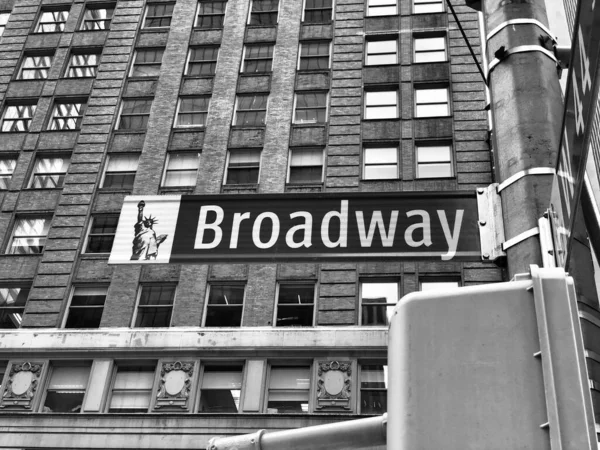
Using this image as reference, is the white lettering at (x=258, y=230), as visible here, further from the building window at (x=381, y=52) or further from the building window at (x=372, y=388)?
the building window at (x=381, y=52)

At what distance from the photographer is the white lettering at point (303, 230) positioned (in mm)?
4352

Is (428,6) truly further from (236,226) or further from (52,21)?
(236,226)

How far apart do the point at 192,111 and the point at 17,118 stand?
31.4 feet

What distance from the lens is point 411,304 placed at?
1.93 meters

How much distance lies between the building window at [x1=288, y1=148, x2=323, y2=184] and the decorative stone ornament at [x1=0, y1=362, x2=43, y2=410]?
44.0 feet

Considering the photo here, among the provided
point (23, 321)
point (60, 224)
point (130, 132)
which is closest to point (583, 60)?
point (23, 321)

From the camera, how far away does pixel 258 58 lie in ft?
120

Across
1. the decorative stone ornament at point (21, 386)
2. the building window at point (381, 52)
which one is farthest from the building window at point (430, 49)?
the decorative stone ornament at point (21, 386)

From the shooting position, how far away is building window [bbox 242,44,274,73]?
36.2 m

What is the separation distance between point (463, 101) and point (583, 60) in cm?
3254

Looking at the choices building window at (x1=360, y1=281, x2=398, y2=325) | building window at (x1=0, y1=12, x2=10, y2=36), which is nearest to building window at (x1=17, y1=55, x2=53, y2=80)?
building window at (x1=0, y1=12, x2=10, y2=36)

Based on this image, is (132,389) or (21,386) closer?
(132,389)

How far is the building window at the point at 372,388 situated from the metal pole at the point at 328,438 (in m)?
23.4

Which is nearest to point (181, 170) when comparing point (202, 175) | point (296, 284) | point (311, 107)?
point (202, 175)
